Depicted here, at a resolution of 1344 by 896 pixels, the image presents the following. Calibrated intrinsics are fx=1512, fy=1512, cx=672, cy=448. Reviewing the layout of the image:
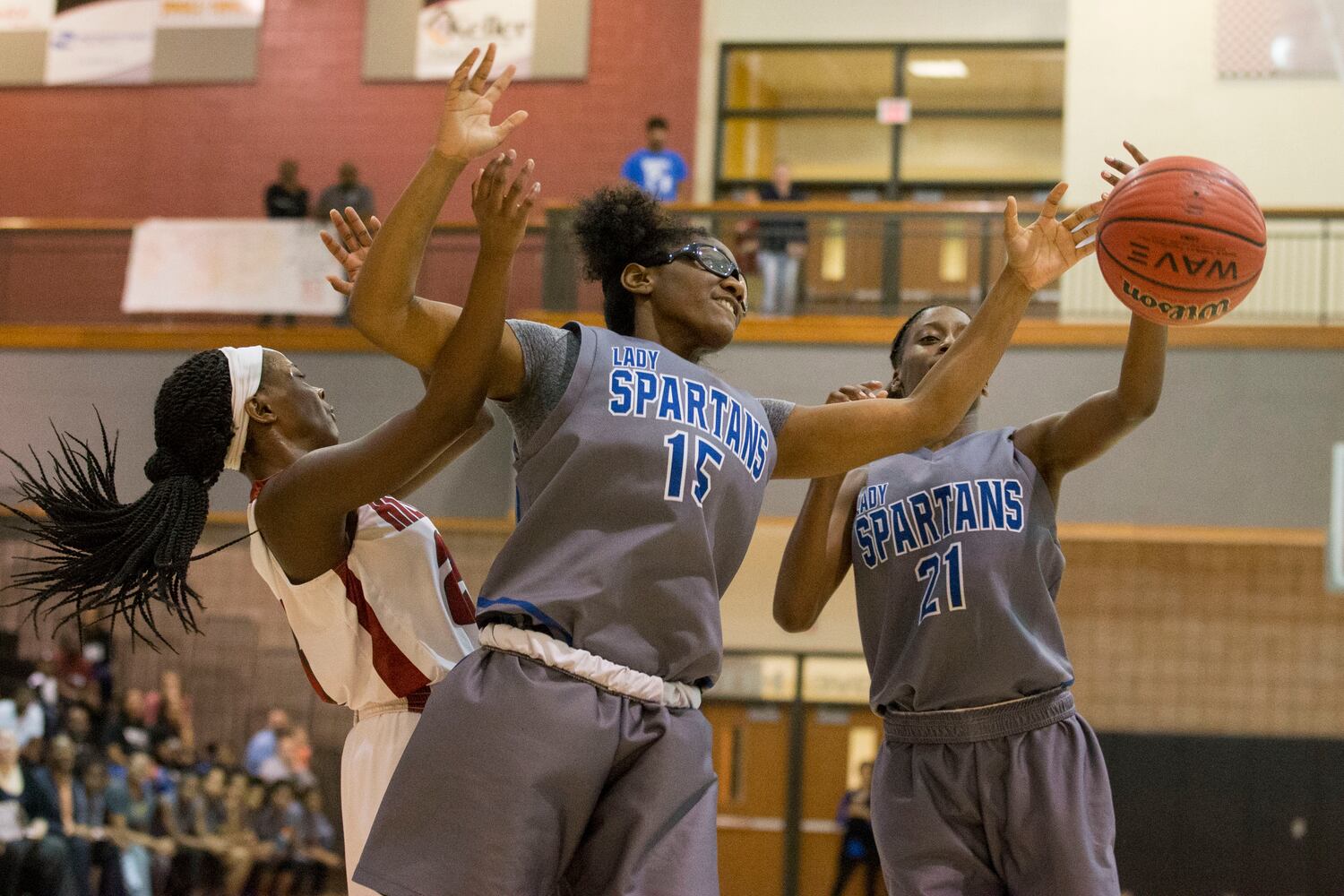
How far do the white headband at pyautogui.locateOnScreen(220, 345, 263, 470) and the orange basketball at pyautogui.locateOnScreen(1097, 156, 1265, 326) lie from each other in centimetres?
177

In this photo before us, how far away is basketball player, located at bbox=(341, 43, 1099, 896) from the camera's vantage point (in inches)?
92.5

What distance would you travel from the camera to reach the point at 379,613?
2951mm

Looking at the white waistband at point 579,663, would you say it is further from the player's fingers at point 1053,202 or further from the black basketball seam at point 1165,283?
the black basketball seam at point 1165,283

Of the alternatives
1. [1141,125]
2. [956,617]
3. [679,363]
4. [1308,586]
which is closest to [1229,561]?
[1308,586]

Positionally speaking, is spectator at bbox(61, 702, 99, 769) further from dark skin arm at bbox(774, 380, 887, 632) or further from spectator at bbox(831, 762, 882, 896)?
dark skin arm at bbox(774, 380, 887, 632)

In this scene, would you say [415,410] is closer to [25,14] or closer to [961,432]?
[961,432]

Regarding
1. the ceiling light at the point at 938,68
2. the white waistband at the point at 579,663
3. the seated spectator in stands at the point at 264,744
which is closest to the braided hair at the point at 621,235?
the white waistband at the point at 579,663

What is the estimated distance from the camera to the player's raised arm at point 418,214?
234cm

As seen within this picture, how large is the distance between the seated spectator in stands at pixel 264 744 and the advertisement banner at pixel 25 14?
737 cm

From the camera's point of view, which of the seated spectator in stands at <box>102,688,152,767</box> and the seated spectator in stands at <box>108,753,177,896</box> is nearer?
the seated spectator in stands at <box>108,753,177,896</box>

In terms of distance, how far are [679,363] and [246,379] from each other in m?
1.00

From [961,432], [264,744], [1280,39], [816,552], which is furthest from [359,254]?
[1280,39]

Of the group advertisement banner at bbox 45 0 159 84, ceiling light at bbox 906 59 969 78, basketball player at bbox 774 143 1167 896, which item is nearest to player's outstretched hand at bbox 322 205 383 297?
basketball player at bbox 774 143 1167 896

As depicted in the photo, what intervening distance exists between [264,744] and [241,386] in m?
6.50
